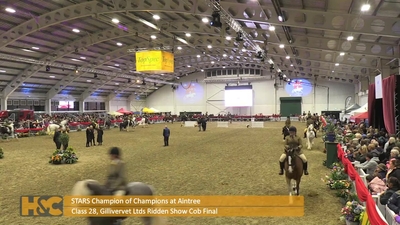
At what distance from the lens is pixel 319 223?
18.1 ft

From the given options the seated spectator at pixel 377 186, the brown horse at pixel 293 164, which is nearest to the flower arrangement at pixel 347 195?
the seated spectator at pixel 377 186

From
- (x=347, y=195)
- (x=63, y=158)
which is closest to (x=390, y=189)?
(x=347, y=195)

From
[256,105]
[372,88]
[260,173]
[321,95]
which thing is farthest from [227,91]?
[260,173]

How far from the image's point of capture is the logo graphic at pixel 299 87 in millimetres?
45875

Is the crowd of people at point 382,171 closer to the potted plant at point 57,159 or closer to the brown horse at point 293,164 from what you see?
the brown horse at point 293,164

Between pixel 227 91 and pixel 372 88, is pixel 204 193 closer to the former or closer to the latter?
pixel 372 88

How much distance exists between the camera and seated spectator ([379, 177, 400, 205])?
4.84m

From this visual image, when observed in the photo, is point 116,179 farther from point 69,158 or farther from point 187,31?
point 187,31

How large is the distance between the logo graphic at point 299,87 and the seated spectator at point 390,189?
4301 cm

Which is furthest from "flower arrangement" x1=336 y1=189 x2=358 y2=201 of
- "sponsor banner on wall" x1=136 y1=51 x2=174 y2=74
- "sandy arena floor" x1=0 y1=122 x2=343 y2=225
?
"sponsor banner on wall" x1=136 y1=51 x2=174 y2=74

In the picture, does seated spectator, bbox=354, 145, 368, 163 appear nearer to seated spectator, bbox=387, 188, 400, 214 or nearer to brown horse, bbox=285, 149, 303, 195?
brown horse, bbox=285, 149, 303, 195

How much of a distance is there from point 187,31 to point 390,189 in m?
19.0

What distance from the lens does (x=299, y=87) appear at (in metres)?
46.3

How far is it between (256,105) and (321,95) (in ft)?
34.4
